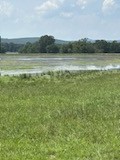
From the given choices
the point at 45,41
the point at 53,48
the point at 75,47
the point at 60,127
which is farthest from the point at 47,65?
the point at 45,41

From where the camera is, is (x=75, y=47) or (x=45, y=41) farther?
(x=45, y=41)

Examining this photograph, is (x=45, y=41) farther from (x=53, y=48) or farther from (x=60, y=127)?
(x=60, y=127)

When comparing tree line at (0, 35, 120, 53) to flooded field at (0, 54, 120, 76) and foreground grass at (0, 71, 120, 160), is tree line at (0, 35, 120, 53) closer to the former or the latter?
flooded field at (0, 54, 120, 76)

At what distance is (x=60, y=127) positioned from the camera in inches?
476

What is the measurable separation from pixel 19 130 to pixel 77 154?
10.1 feet

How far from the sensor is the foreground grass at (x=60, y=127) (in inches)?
371

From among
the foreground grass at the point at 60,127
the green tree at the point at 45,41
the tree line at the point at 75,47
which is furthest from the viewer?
the green tree at the point at 45,41

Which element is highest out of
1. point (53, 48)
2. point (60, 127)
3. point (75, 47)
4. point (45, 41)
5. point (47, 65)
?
point (45, 41)

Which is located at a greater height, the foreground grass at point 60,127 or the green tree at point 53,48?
the foreground grass at point 60,127

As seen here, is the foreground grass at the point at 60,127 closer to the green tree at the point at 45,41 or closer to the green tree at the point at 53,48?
the green tree at the point at 53,48

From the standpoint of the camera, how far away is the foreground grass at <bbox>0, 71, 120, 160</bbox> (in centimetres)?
941

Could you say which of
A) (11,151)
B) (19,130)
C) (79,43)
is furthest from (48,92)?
(79,43)

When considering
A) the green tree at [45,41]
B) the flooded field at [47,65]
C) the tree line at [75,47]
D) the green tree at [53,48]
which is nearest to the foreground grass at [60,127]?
the flooded field at [47,65]

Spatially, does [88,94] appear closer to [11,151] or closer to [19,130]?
[19,130]
